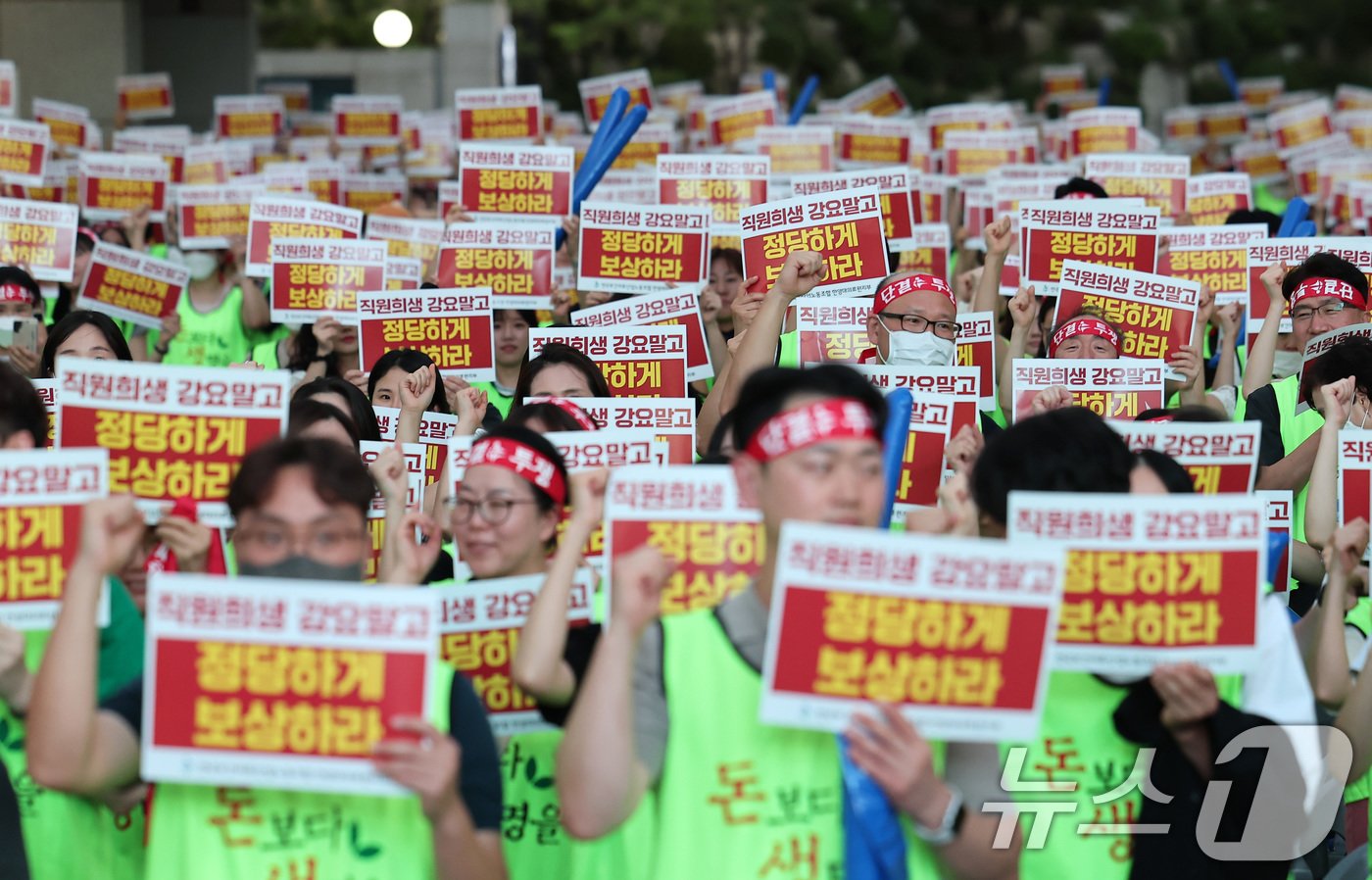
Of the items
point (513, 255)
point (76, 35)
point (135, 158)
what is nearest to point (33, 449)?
point (513, 255)

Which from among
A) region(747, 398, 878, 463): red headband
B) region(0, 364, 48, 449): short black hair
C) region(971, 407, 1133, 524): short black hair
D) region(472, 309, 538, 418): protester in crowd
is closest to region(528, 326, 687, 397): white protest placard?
region(472, 309, 538, 418): protester in crowd

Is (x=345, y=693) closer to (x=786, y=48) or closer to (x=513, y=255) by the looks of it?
(x=513, y=255)

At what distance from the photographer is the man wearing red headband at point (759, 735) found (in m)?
3.35

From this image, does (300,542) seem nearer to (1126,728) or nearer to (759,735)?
(759,735)

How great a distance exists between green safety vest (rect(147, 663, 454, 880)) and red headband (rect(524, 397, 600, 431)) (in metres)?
1.81

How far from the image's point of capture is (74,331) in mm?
6984

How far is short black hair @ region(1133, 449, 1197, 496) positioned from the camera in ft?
13.4

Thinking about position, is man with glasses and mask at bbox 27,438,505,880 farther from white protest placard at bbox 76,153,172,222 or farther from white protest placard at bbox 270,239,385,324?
white protest placard at bbox 76,153,172,222

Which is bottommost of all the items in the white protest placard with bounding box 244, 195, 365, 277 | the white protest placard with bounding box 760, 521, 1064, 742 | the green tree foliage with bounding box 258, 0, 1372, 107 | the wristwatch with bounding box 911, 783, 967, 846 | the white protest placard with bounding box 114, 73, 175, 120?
the wristwatch with bounding box 911, 783, 967, 846

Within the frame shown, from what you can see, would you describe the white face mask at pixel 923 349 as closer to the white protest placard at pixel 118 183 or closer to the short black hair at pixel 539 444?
the short black hair at pixel 539 444

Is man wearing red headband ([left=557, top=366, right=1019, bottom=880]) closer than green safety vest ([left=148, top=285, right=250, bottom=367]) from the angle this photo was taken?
Yes

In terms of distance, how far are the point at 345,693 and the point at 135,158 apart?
8.55 metres

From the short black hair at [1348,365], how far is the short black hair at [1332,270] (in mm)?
1155

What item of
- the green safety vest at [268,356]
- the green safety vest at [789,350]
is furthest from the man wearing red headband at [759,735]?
the green safety vest at [268,356]
